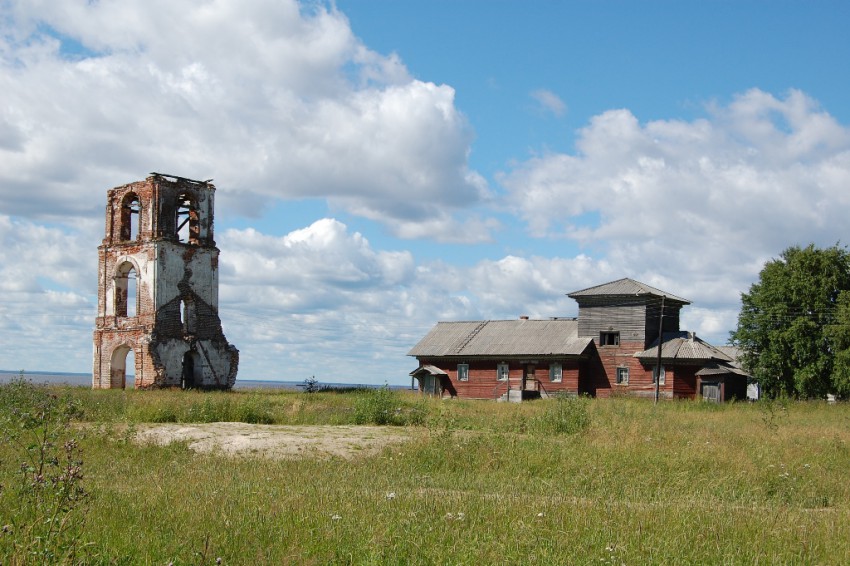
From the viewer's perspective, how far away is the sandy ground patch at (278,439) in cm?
1462

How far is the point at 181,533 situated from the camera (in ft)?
24.7

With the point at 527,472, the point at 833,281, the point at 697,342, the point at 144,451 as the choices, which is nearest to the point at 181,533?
the point at 527,472

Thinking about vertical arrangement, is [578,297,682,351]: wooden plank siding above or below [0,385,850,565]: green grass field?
above

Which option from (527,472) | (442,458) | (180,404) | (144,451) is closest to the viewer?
(527,472)

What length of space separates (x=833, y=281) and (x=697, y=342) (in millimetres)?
9161

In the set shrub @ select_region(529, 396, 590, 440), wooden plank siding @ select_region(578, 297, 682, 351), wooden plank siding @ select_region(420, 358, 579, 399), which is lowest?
wooden plank siding @ select_region(420, 358, 579, 399)

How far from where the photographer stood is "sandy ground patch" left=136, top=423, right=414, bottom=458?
48.0ft

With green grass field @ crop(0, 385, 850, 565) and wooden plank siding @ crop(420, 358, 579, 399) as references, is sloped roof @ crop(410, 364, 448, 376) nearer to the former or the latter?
wooden plank siding @ crop(420, 358, 579, 399)

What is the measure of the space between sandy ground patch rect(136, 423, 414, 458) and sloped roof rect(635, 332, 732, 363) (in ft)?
91.7

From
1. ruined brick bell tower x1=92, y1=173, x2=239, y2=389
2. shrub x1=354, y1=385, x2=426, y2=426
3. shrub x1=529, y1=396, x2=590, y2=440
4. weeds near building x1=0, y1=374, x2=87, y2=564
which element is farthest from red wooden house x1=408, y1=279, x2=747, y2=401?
weeds near building x1=0, y1=374, x2=87, y2=564

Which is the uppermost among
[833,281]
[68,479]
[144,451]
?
[833,281]

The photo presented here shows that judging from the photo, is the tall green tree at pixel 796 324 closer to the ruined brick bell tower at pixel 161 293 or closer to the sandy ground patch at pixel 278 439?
the ruined brick bell tower at pixel 161 293

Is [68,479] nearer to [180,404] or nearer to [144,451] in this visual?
[144,451]

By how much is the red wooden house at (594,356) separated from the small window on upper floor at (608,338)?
5 centimetres
